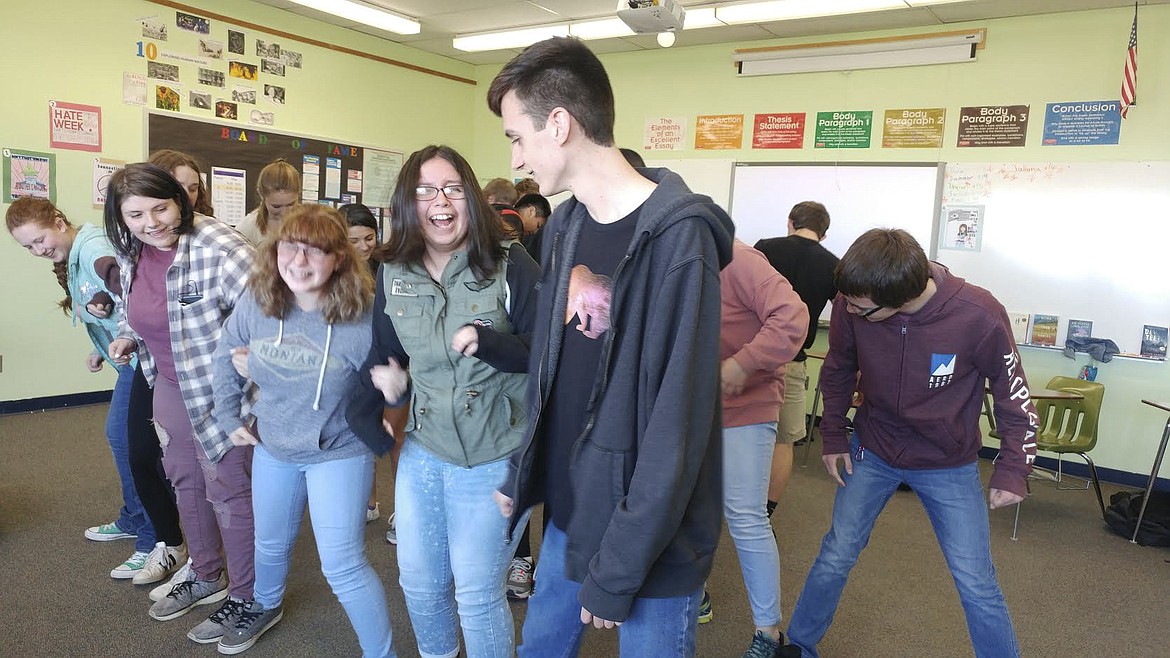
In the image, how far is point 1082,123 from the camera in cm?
483

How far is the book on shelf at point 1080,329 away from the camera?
4902mm

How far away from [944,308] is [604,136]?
1218 mm

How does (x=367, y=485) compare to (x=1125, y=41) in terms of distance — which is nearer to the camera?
(x=367, y=485)

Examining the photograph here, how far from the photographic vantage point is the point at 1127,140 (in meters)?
→ 4.72

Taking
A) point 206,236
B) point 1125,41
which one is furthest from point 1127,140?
point 206,236

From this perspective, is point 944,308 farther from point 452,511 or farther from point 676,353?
point 452,511

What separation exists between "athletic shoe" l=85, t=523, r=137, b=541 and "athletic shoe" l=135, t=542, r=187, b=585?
36 cm

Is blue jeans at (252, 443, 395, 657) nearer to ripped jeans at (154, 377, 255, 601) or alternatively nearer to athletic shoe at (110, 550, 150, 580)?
ripped jeans at (154, 377, 255, 601)

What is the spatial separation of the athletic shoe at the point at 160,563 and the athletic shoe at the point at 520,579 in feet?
4.02

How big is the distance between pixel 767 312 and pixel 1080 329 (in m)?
3.70

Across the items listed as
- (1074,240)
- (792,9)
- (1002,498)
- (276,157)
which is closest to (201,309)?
(1002,498)

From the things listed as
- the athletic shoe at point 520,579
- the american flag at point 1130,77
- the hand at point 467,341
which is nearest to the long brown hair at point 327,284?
the hand at point 467,341

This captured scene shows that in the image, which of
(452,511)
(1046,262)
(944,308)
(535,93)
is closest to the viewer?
(535,93)

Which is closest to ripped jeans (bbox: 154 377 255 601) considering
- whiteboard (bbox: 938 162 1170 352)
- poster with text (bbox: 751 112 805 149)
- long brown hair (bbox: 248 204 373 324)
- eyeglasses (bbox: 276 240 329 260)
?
long brown hair (bbox: 248 204 373 324)
